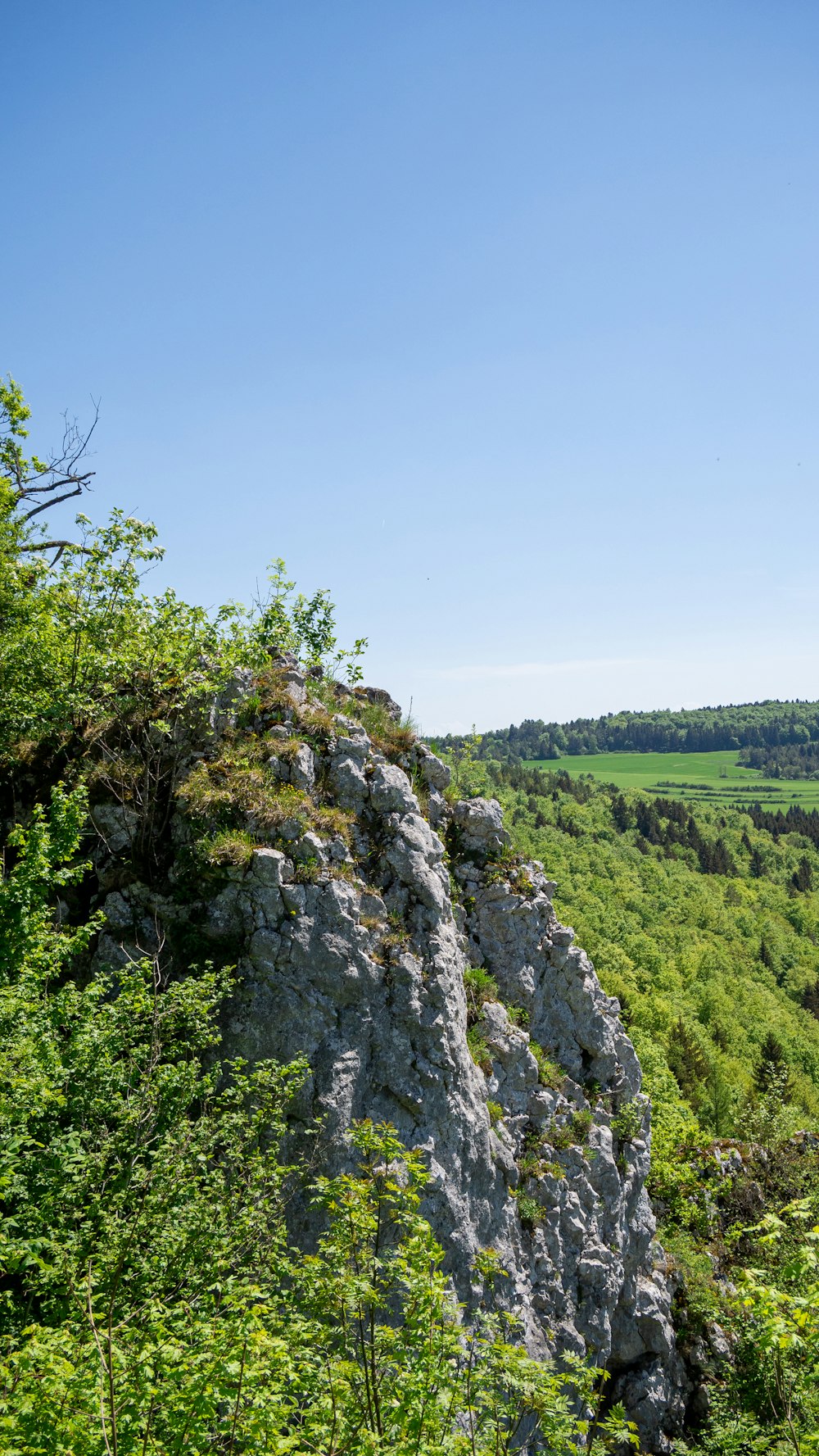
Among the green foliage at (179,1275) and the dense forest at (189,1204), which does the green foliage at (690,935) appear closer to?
the dense forest at (189,1204)

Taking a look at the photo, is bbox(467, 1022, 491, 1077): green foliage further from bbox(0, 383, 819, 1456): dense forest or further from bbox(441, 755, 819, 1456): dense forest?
bbox(441, 755, 819, 1456): dense forest

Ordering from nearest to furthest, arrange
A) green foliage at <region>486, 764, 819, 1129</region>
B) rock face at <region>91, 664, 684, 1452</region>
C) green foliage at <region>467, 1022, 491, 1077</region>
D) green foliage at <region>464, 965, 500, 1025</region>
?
rock face at <region>91, 664, 684, 1452</region> < green foliage at <region>467, 1022, 491, 1077</region> < green foliage at <region>464, 965, 500, 1025</region> < green foliage at <region>486, 764, 819, 1129</region>

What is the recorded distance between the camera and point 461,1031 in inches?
571

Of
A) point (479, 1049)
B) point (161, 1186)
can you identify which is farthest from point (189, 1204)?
point (479, 1049)

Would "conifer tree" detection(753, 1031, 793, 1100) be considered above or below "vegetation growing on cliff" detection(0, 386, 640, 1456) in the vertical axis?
below

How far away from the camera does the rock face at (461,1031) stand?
12.7 m

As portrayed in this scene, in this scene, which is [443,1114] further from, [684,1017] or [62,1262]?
[684,1017]

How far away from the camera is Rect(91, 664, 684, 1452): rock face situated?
1270 cm

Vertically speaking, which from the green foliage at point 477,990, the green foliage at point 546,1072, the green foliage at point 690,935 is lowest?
the green foliage at point 690,935

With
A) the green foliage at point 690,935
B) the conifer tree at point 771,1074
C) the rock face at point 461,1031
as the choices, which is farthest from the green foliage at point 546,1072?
the conifer tree at point 771,1074

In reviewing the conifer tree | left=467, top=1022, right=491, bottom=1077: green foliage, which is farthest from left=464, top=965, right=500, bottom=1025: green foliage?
the conifer tree

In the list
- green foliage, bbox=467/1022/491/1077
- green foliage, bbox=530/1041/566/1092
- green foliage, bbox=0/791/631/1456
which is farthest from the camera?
green foliage, bbox=530/1041/566/1092

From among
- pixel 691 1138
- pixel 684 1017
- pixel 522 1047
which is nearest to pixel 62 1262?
pixel 522 1047

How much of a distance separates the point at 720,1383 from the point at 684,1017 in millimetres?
54280
